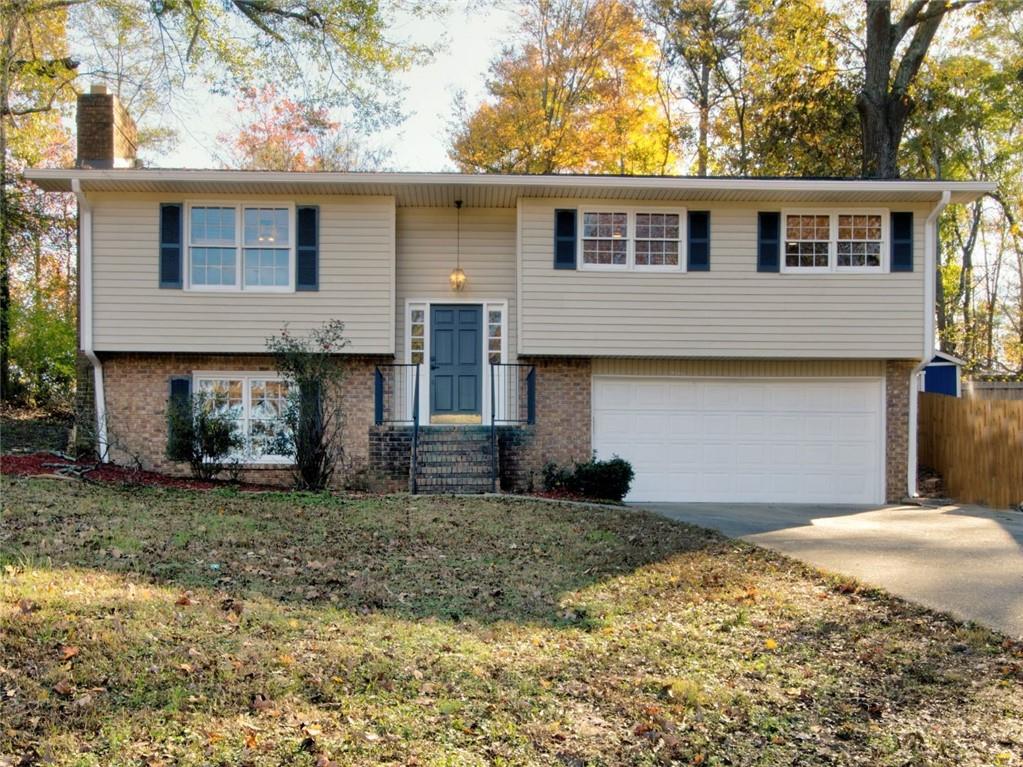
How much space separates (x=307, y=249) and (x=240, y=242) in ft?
3.51

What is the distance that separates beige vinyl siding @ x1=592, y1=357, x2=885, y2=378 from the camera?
46.2ft

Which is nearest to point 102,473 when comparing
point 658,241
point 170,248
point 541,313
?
point 170,248

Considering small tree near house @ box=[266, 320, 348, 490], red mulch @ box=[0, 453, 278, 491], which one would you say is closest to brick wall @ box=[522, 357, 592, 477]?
small tree near house @ box=[266, 320, 348, 490]

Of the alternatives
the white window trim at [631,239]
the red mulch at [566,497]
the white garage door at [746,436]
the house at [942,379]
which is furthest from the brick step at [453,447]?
the house at [942,379]

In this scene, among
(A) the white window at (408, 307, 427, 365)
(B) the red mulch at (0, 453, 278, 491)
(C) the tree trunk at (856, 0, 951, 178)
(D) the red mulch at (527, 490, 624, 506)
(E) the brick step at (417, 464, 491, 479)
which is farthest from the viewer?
(C) the tree trunk at (856, 0, 951, 178)

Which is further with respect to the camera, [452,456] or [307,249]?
[307,249]

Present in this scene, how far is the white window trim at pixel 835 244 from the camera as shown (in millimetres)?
13773

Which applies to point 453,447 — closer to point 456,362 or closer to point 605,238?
point 456,362

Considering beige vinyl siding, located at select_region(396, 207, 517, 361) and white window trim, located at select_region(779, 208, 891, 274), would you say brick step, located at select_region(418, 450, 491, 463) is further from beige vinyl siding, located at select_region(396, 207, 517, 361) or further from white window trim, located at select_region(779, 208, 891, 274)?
white window trim, located at select_region(779, 208, 891, 274)

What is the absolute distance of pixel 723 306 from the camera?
1372 centimetres

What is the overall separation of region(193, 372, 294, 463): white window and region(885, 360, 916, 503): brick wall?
9.68 meters

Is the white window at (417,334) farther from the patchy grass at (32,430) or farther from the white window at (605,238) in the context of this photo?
the patchy grass at (32,430)

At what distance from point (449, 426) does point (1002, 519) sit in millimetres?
7897

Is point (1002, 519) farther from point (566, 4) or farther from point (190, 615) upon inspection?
point (566, 4)
